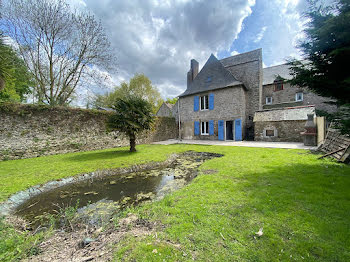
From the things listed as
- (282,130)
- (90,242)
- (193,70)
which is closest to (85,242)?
(90,242)

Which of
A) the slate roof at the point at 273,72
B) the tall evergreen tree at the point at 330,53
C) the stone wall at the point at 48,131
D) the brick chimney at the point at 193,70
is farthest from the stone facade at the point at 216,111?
the tall evergreen tree at the point at 330,53

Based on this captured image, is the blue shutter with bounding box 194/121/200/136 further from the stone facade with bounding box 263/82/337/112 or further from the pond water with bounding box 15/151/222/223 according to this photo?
the pond water with bounding box 15/151/222/223

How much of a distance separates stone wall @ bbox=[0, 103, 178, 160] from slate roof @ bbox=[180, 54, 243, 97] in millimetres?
8637

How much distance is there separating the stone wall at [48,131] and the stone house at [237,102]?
768 cm

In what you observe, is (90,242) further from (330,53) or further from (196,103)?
(196,103)

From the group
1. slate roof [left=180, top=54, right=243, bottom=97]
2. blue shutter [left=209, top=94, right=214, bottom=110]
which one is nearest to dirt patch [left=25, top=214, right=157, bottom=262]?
blue shutter [left=209, top=94, right=214, bottom=110]

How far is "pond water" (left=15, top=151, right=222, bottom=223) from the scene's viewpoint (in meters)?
3.01

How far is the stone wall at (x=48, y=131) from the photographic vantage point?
22.0 ft

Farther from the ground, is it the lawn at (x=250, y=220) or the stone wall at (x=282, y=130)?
the stone wall at (x=282, y=130)

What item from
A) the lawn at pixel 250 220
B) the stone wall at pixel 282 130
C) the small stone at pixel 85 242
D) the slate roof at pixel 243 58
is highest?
the slate roof at pixel 243 58

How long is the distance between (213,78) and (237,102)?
11.8 feet

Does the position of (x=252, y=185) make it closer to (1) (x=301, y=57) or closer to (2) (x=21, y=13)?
(1) (x=301, y=57)

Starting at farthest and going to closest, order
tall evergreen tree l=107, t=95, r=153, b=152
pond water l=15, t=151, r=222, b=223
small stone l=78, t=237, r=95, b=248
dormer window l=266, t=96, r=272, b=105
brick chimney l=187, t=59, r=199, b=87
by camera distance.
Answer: brick chimney l=187, t=59, r=199, b=87, dormer window l=266, t=96, r=272, b=105, tall evergreen tree l=107, t=95, r=153, b=152, pond water l=15, t=151, r=222, b=223, small stone l=78, t=237, r=95, b=248

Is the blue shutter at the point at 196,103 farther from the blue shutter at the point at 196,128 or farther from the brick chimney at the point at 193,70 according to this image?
the brick chimney at the point at 193,70
